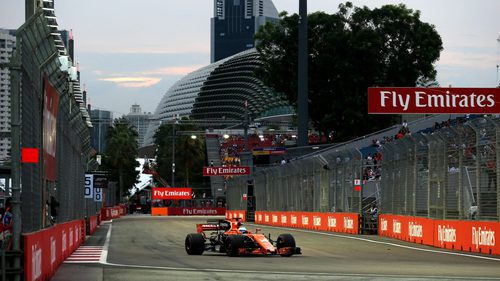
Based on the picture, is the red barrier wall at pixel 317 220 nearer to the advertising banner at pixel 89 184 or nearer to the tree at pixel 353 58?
the advertising banner at pixel 89 184

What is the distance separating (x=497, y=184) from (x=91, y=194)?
63.6ft

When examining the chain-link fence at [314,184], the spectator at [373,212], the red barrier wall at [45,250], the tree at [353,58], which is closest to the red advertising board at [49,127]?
the red barrier wall at [45,250]

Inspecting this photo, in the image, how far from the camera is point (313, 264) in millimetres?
19547

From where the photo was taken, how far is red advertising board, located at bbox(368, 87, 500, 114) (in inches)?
1442

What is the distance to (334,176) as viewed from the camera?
43219 millimetres

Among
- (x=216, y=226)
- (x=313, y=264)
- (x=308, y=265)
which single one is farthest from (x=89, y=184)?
(x=308, y=265)

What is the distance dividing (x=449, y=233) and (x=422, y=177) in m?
3.66

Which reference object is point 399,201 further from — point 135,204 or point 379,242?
point 135,204

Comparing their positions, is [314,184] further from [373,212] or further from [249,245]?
[249,245]

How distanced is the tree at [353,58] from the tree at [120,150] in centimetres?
5574

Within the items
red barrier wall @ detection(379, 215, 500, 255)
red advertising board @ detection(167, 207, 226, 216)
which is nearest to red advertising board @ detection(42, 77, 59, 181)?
red barrier wall @ detection(379, 215, 500, 255)

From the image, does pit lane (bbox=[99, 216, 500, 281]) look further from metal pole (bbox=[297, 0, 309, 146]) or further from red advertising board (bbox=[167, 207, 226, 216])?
red advertising board (bbox=[167, 207, 226, 216])

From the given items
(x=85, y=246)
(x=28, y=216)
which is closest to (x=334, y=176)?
(x=85, y=246)

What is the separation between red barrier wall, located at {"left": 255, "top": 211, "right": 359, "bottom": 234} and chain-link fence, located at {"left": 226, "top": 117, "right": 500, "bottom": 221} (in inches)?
14.6
